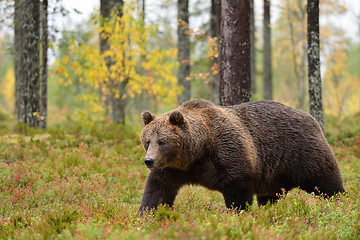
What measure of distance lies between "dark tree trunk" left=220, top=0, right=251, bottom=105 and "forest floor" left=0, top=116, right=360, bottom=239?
2.54 m

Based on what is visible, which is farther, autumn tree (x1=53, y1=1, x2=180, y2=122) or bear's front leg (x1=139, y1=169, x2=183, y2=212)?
autumn tree (x1=53, y1=1, x2=180, y2=122)

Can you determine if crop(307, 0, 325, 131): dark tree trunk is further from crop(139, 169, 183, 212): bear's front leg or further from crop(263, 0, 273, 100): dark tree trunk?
crop(263, 0, 273, 100): dark tree trunk

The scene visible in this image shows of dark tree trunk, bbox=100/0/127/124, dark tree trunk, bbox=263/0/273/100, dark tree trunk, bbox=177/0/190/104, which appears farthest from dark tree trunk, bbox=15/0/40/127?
dark tree trunk, bbox=263/0/273/100

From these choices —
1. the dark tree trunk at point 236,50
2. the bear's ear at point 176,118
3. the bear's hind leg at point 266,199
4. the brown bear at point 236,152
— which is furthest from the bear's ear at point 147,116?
the dark tree trunk at point 236,50

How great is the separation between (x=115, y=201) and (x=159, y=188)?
1.98 m

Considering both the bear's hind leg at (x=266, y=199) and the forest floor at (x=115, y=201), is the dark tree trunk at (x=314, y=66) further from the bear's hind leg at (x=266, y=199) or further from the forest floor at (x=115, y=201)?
the bear's hind leg at (x=266, y=199)

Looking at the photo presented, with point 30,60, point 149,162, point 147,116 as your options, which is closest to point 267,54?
point 30,60

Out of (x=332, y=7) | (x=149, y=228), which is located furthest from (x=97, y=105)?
(x=332, y=7)

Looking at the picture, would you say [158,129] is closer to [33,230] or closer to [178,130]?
[178,130]

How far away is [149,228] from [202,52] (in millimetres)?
18417

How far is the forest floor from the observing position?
433cm

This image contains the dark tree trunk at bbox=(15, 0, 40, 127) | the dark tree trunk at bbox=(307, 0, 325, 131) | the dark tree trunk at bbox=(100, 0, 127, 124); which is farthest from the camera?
the dark tree trunk at bbox=(100, 0, 127, 124)

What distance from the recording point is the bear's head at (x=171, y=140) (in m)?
5.55

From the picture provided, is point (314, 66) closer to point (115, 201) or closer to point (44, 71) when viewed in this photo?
point (115, 201)
